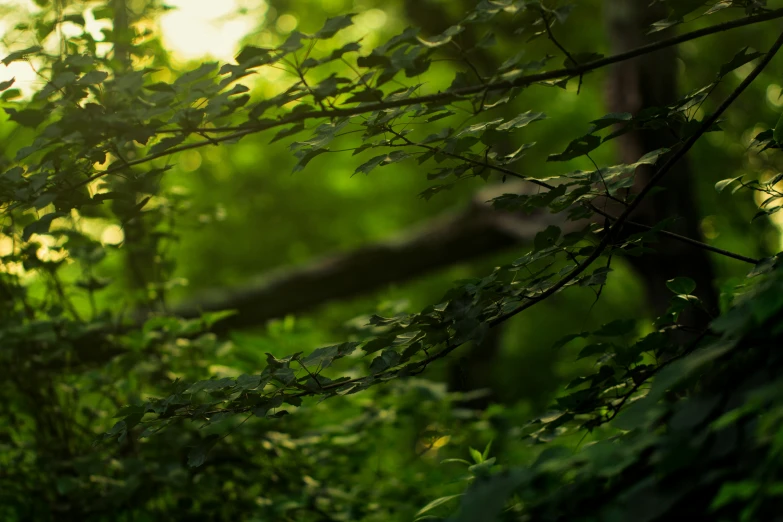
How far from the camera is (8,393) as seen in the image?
12.0 feet

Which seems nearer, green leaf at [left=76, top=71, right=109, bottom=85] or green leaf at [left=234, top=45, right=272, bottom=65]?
green leaf at [left=234, top=45, right=272, bottom=65]

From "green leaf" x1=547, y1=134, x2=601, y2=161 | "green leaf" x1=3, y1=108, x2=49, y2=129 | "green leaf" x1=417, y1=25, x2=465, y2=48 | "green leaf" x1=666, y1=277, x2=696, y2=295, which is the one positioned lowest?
"green leaf" x1=666, y1=277, x2=696, y2=295

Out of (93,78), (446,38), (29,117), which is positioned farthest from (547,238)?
(29,117)

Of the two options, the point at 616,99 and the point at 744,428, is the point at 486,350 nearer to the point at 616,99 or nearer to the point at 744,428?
the point at 616,99

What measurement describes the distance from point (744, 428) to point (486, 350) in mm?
10672

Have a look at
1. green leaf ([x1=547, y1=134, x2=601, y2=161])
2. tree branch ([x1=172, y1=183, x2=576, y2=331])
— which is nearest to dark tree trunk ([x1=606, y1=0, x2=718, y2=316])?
tree branch ([x1=172, y1=183, x2=576, y2=331])

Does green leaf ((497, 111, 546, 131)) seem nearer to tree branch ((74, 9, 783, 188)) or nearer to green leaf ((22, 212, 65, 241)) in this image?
tree branch ((74, 9, 783, 188))

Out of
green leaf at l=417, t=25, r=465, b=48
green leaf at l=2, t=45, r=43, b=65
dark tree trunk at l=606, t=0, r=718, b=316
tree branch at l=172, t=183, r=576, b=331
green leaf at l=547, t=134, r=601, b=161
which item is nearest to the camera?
green leaf at l=417, t=25, r=465, b=48

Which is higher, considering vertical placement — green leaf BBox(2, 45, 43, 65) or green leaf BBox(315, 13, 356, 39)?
green leaf BBox(2, 45, 43, 65)

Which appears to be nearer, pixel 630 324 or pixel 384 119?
pixel 384 119

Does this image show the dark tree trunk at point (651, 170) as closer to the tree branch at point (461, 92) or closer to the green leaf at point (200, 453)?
the tree branch at point (461, 92)

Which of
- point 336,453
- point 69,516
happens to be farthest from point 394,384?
point 69,516

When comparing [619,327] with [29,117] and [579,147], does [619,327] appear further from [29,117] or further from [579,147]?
[29,117]

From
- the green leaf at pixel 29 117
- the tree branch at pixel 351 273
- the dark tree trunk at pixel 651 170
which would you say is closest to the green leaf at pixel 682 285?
the green leaf at pixel 29 117
